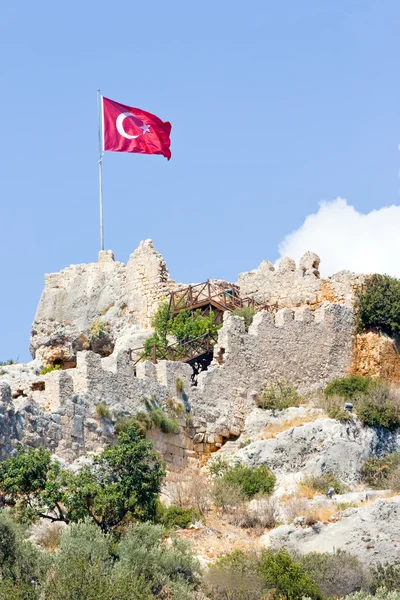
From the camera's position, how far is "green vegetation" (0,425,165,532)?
32.4 metres

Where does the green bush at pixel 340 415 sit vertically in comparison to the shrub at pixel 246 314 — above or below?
below

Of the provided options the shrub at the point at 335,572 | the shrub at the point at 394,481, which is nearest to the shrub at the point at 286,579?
the shrub at the point at 335,572

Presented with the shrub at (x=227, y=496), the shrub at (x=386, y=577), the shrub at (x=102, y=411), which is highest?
the shrub at (x=102, y=411)

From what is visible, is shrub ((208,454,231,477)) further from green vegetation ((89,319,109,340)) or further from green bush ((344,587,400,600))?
green vegetation ((89,319,109,340))

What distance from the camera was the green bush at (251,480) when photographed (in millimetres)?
37125

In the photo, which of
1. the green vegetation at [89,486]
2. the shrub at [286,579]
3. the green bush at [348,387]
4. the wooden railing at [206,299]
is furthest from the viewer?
the wooden railing at [206,299]

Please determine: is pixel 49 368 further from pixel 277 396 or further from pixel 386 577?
pixel 386 577

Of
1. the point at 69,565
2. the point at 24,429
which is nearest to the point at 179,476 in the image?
the point at 24,429

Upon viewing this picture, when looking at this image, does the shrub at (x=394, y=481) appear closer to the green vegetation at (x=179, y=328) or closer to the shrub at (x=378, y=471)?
the shrub at (x=378, y=471)

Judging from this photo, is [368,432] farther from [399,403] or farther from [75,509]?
[75,509]

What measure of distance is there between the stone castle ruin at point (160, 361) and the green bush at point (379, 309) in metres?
0.35

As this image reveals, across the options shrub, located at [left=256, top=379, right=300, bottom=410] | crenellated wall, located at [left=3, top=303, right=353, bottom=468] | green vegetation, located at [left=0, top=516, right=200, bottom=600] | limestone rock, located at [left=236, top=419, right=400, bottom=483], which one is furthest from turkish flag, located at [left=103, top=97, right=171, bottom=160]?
green vegetation, located at [left=0, top=516, right=200, bottom=600]

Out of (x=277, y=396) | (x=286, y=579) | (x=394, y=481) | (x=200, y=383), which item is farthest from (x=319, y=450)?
(x=286, y=579)

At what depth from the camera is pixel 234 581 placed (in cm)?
3109
